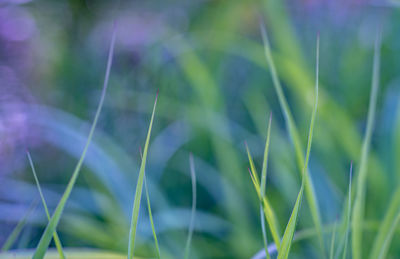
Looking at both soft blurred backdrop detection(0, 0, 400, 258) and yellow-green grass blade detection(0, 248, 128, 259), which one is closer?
yellow-green grass blade detection(0, 248, 128, 259)

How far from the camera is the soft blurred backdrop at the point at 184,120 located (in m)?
0.62

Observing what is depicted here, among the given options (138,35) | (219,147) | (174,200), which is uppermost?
(138,35)

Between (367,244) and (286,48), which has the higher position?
(286,48)

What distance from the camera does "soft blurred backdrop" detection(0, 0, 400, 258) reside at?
2.03 feet

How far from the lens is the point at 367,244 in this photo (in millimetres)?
562

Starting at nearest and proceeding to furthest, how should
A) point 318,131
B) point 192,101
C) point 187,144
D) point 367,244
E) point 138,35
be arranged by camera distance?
point 367,244 < point 318,131 < point 187,144 < point 192,101 < point 138,35

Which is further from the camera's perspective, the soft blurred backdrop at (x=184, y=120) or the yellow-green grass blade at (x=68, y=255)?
the soft blurred backdrop at (x=184, y=120)

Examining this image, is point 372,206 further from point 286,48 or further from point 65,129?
point 65,129

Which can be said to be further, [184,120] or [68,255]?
Answer: [184,120]

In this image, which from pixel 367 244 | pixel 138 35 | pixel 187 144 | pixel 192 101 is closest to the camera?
pixel 367 244

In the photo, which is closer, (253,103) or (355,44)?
(253,103)

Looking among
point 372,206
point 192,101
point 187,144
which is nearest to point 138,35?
point 192,101

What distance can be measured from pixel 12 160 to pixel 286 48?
541mm

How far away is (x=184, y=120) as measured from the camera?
861mm
